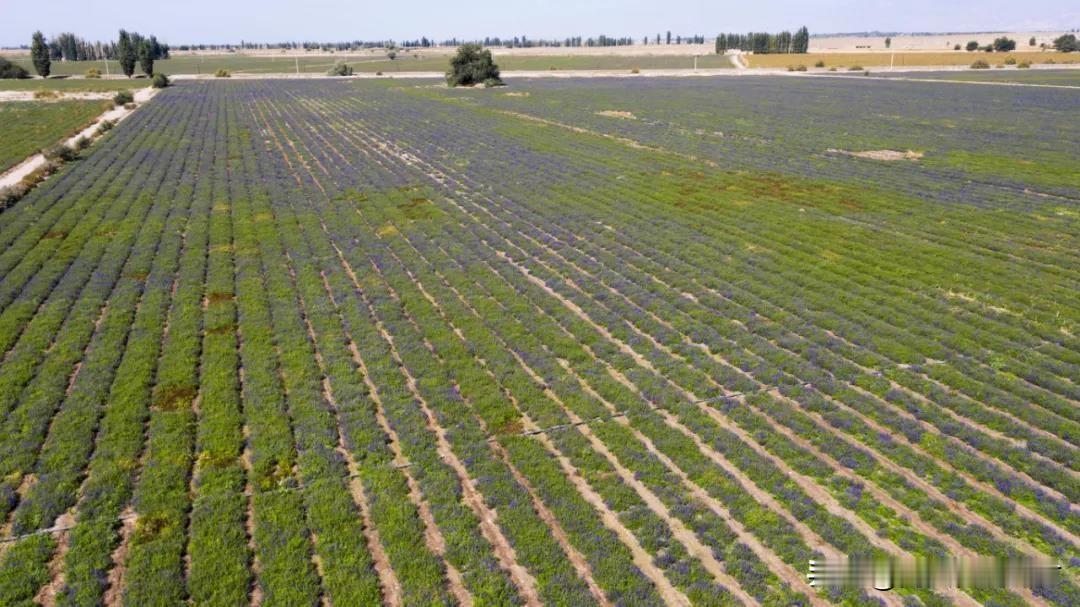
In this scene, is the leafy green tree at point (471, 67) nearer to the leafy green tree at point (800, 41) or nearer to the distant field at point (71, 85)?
the distant field at point (71, 85)

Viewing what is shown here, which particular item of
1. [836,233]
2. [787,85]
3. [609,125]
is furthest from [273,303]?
[787,85]

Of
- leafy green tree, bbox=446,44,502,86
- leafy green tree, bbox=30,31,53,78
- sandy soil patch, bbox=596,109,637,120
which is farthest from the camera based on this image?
leafy green tree, bbox=30,31,53,78

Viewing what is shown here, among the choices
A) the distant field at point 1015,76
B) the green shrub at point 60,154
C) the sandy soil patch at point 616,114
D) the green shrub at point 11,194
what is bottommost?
the green shrub at point 11,194

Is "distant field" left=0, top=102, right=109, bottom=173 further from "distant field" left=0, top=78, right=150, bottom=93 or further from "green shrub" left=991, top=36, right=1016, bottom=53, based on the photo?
"green shrub" left=991, top=36, right=1016, bottom=53

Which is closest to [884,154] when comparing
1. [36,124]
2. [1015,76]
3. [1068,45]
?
[36,124]

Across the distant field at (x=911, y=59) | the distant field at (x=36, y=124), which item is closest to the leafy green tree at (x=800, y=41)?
the distant field at (x=911, y=59)

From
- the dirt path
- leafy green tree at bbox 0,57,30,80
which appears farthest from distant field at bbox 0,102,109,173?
leafy green tree at bbox 0,57,30,80
